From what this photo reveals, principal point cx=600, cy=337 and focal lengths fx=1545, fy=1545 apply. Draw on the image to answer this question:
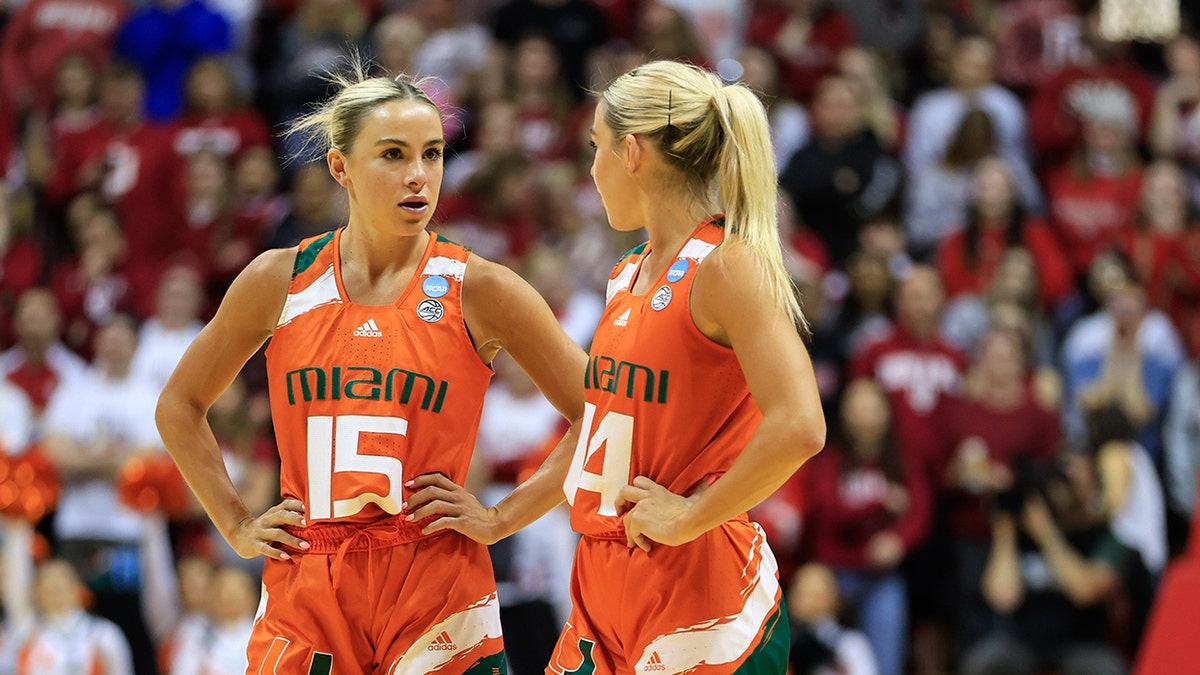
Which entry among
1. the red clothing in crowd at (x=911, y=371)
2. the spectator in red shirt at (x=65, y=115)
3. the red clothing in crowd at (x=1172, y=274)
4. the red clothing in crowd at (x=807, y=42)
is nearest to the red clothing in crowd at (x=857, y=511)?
the red clothing in crowd at (x=911, y=371)

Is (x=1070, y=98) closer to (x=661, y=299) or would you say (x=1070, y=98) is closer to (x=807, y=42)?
(x=807, y=42)

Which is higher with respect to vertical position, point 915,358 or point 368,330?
point 368,330

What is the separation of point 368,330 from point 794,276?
16.5ft

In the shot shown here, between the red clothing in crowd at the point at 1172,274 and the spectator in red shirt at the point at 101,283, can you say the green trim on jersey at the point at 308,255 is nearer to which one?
the spectator in red shirt at the point at 101,283

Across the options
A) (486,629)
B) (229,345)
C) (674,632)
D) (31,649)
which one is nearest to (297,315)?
(229,345)

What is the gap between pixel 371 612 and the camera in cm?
388

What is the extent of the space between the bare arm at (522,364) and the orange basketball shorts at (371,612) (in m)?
0.11

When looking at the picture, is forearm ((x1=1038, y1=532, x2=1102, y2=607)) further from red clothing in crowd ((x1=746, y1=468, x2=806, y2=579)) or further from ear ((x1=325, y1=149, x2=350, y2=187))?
ear ((x1=325, y1=149, x2=350, y2=187))

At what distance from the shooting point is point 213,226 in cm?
1013

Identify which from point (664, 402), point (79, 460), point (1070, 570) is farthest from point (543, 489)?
point (79, 460)

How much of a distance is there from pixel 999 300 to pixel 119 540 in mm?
5308

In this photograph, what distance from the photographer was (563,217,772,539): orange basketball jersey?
361 cm

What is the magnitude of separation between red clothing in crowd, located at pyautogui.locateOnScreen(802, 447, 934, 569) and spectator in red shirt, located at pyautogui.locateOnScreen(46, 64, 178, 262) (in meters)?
4.77

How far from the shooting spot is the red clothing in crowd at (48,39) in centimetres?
1153
